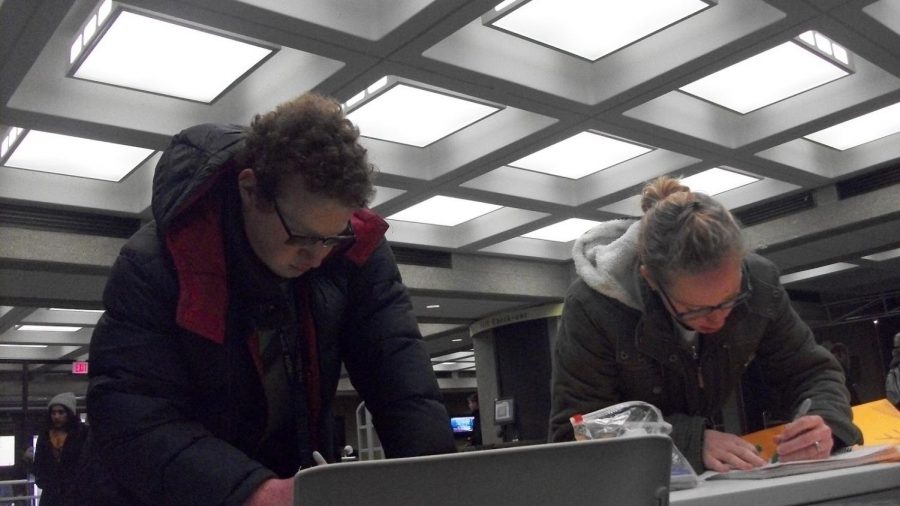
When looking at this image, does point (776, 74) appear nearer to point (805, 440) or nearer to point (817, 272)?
point (805, 440)

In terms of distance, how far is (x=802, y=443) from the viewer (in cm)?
174

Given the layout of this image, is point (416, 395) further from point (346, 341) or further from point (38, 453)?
point (38, 453)

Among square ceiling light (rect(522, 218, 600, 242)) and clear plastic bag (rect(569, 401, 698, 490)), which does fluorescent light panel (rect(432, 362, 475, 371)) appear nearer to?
square ceiling light (rect(522, 218, 600, 242))

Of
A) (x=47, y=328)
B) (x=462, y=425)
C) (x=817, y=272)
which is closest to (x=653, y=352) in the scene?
(x=817, y=272)

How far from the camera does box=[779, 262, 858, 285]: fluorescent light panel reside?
11.3 metres

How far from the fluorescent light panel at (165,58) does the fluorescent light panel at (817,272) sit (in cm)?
859

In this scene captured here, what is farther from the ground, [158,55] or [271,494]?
[158,55]

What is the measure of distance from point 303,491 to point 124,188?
22.1 ft

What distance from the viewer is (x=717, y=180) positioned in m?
8.12

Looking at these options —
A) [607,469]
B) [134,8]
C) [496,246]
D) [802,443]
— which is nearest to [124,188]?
[134,8]

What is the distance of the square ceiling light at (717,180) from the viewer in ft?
25.6

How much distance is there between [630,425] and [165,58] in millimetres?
4005

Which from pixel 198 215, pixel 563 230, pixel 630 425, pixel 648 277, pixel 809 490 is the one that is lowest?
pixel 809 490

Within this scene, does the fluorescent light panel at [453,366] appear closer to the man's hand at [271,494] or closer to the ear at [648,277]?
the ear at [648,277]
